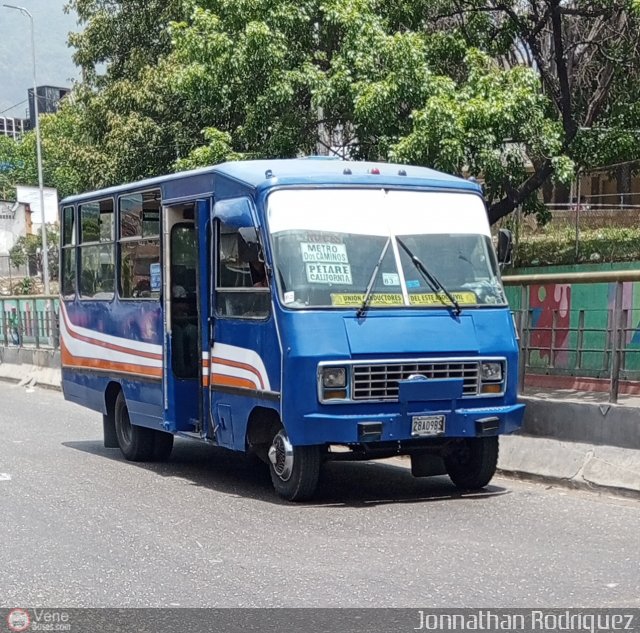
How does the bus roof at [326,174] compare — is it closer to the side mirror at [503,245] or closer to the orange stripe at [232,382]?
the side mirror at [503,245]

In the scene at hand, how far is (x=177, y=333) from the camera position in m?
11.2

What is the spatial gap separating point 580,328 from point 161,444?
4807 millimetres

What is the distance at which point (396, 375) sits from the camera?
29.8 feet

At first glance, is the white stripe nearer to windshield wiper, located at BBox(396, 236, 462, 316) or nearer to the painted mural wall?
windshield wiper, located at BBox(396, 236, 462, 316)

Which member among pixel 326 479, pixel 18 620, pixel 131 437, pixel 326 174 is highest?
pixel 326 174

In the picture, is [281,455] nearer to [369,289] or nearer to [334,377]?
[334,377]

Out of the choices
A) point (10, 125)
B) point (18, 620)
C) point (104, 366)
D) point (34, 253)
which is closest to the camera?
point (18, 620)

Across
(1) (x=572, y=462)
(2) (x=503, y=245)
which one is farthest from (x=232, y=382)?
(1) (x=572, y=462)

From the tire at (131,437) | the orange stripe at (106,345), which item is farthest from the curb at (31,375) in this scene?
the tire at (131,437)

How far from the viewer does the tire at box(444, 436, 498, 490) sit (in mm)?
9836

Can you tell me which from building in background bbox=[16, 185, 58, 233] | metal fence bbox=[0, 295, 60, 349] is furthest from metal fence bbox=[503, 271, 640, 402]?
building in background bbox=[16, 185, 58, 233]

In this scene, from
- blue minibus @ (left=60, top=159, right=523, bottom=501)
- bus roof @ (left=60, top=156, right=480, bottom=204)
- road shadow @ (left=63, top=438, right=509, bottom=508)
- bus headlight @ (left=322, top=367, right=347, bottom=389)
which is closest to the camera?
bus headlight @ (left=322, top=367, right=347, bottom=389)

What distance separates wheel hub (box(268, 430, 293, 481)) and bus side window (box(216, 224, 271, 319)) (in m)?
1.05

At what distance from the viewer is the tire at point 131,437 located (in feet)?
40.9
